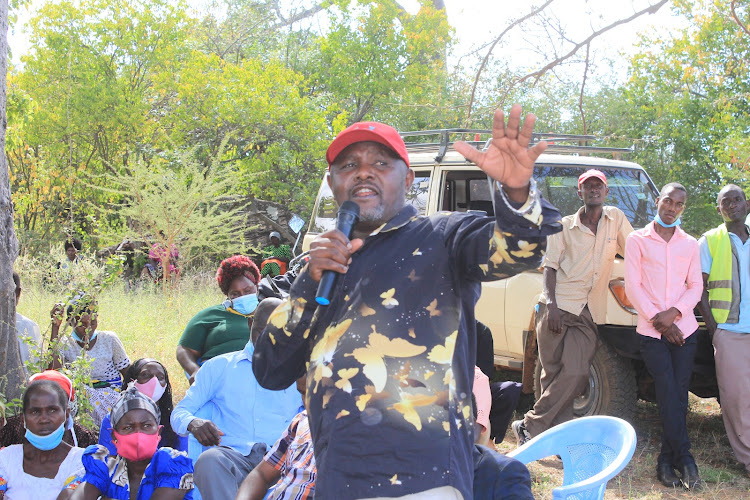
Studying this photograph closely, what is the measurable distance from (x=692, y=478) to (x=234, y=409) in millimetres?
3034

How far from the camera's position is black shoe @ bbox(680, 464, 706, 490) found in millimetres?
5062

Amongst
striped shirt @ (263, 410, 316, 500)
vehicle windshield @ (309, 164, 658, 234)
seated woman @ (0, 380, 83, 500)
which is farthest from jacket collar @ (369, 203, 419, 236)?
vehicle windshield @ (309, 164, 658, 234)

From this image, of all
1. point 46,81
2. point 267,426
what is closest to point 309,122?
point 46,81

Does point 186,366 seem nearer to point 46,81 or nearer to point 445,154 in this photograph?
point 445,154

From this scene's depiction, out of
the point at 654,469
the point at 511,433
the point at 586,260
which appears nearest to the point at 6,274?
the point at 586,260

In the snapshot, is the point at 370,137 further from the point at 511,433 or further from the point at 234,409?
the point at 511,433

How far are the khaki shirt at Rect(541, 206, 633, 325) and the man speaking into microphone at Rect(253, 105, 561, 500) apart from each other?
11.9 feet

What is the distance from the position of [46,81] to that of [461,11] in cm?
1204

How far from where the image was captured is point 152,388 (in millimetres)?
5105

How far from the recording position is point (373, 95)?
18625 mm

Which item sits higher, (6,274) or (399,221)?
(399,221)

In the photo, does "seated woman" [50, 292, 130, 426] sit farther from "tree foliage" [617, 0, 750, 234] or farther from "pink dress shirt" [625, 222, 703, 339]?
"tree foliage" [617, 0, 750, 234]

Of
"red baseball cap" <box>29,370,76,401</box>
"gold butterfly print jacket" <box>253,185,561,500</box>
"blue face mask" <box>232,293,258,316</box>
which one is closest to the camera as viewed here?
"gold butterfly print jacket" <box>253,185,561,500</box>

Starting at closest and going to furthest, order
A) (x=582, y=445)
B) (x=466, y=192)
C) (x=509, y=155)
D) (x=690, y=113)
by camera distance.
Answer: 1. (x=509, y=155)
2. (x=582, y=445)
3. (x=466, y=192)
4. (x=690, y=113)
